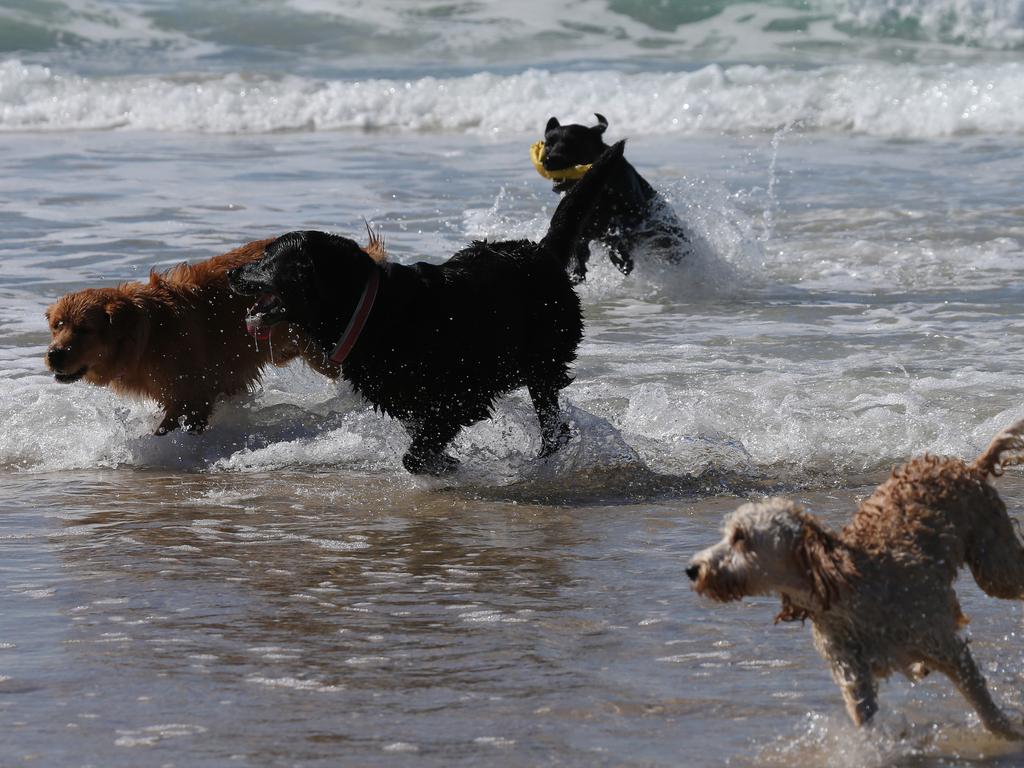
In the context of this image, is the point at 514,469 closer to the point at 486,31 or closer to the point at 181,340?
→ the point at 181,340

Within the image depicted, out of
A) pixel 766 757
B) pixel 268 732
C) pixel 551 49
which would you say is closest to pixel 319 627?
pixel 268 732

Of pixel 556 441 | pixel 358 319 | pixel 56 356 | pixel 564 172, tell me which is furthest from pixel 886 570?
pixel 564 172

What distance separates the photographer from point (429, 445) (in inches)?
236

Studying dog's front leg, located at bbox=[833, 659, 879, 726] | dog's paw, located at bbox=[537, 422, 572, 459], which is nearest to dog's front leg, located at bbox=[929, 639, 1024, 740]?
dog's front leg, located at bbox=[833, 659, 879, 726]

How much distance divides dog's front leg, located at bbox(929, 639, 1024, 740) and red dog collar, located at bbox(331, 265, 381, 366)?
10.1ft

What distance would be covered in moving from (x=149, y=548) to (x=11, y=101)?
16445 mm

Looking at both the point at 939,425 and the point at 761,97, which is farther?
the point at 761,97

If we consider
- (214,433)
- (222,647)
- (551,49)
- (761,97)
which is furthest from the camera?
(551,49)

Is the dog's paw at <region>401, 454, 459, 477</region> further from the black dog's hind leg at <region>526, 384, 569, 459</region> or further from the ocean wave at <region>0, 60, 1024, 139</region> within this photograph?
the ocean wave at <region>0, 60, 1024, 139</region>

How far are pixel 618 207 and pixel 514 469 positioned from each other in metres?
3.67

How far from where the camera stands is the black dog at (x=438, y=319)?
18.8 feet

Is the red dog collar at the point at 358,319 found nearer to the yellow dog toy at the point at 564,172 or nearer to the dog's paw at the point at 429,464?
the dog's paw at the point at 429,464

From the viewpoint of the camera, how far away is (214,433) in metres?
6.96

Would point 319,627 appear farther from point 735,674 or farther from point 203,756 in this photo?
point 735,674
